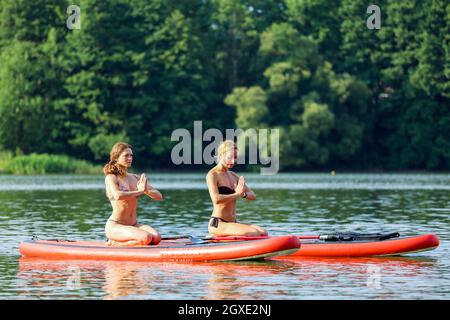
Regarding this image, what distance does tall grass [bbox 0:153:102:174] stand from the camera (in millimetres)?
70000

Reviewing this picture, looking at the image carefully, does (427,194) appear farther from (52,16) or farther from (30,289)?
(52,16)

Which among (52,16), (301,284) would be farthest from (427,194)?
(52,16)

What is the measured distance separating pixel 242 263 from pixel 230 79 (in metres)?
65.6

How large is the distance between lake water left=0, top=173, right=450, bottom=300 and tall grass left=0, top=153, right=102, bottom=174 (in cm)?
1630

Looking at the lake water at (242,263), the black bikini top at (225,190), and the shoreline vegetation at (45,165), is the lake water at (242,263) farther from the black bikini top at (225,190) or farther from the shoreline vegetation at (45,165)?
the shoreline vegetation at (45,165)

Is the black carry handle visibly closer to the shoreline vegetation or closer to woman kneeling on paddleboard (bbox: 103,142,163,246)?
woman kneeling on paddleboard (bbox: 103,142,163,246)

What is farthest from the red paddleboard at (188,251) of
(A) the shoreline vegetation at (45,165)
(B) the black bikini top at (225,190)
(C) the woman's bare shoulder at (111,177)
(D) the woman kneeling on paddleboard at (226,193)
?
(A) the shoreline vegetation at (45,165)

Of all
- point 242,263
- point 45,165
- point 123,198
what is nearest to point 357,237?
point 242,263

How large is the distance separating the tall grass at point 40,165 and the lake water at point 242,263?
16302 millimetres

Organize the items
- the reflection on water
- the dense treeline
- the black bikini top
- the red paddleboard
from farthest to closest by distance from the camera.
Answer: the dense treeline < the black bikini top < the red paddleboard < the reflection on water

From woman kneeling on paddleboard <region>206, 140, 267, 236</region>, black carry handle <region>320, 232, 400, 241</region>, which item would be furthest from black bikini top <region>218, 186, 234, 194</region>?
black carry handle <region>320, 232, 400, 241</region>

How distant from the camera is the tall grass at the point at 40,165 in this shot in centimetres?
7000

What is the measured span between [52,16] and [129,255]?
65.4 metres

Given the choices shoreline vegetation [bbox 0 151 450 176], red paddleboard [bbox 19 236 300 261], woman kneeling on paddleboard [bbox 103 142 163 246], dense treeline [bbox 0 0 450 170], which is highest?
dense treeline [bbox 0 0 450 170]
